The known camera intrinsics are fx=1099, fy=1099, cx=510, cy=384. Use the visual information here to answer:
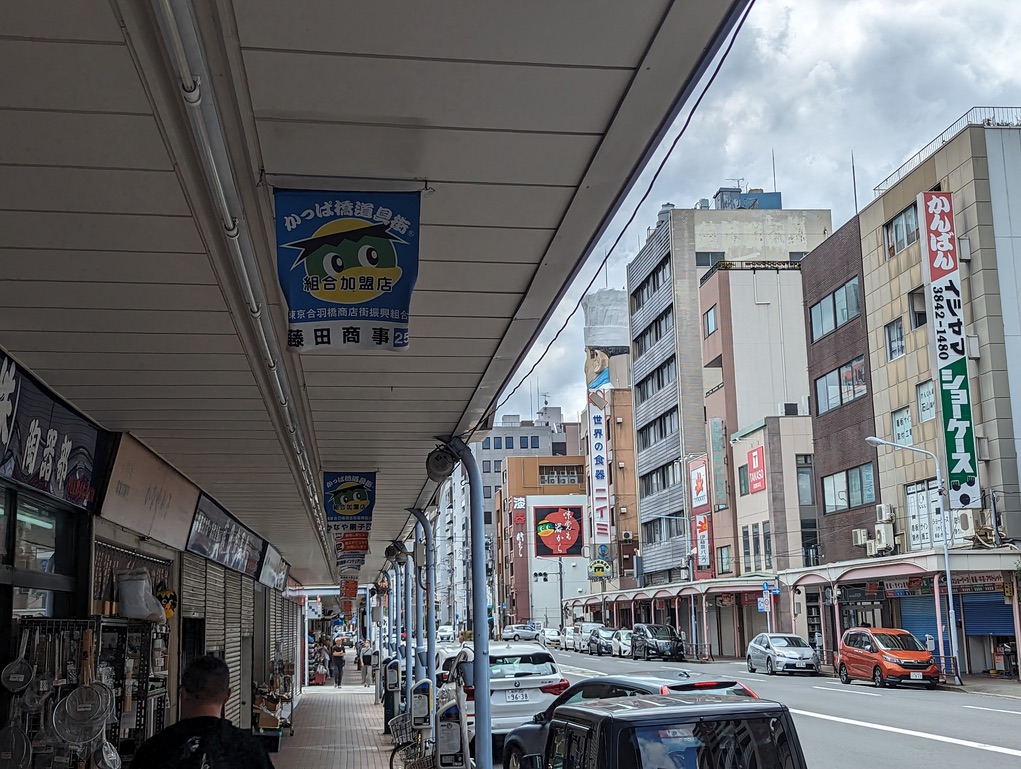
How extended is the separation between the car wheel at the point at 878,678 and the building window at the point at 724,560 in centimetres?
2264

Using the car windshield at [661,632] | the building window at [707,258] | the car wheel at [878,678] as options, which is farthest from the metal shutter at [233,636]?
the building window at [707,258]

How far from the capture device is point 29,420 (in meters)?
7.40

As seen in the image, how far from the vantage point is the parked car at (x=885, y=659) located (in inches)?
1093

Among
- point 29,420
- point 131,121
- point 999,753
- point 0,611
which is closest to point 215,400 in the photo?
point 29,420

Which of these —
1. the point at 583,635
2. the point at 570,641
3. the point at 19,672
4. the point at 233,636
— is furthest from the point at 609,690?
the point at 570,641

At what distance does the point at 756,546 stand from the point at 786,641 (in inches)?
506

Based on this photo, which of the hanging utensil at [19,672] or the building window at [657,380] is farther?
the building window at [657,380]

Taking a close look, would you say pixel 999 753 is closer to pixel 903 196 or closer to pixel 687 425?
pixel 903 196

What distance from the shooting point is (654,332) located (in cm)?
6369

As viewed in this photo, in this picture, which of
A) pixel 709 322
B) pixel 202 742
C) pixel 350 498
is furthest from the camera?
pixel 709 322

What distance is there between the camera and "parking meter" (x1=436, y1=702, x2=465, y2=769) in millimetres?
11734

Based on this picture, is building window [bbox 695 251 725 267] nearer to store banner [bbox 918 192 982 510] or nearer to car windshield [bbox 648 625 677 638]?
car windshield [bbox 648 625 677 638]

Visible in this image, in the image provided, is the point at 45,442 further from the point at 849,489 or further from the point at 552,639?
the point at 552,639

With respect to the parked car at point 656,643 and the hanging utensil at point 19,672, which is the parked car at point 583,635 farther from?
the hanging utensil at point 19,672
